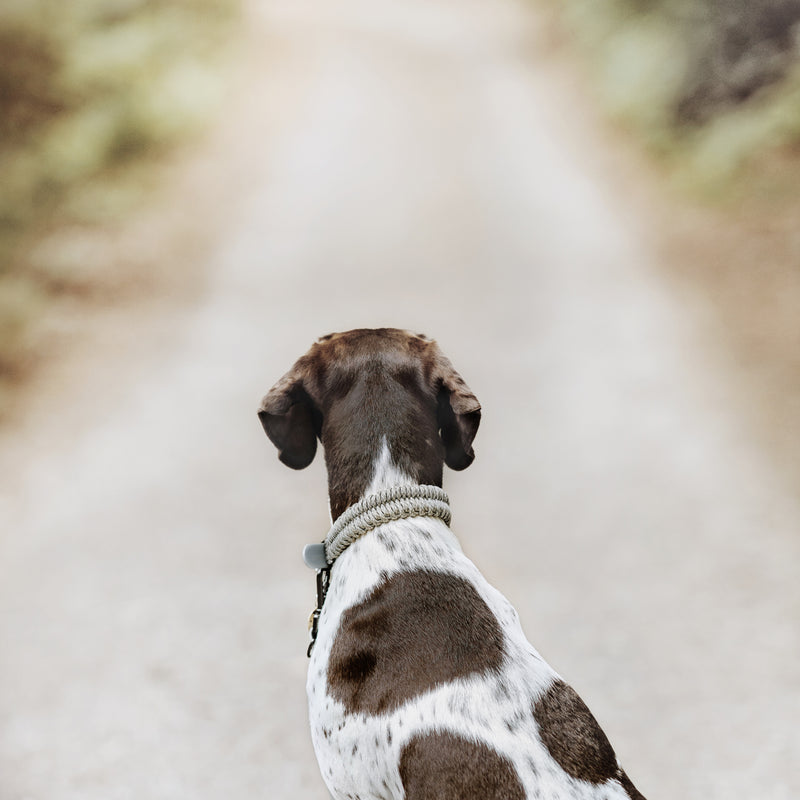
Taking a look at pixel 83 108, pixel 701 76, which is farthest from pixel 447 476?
pixel 83 108

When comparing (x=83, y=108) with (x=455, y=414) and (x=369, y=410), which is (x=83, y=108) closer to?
(x=369, y=410)

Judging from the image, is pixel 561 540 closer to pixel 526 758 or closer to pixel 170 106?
pixel 526 758

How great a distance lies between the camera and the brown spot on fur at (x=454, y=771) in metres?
1.38

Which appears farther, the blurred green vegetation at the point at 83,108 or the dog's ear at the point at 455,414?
the blurred green vegetation at the point at 83,108

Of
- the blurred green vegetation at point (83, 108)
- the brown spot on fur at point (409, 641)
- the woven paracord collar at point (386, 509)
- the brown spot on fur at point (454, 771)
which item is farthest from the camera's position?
the blurred green vegetation at point (83, 108)

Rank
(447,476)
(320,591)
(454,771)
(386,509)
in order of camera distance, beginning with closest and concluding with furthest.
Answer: (454,771)
(386,509)
(320,591)
(447,476)

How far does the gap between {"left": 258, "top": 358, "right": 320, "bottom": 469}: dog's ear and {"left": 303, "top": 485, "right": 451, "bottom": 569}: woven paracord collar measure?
22 cm

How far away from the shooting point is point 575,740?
1.46 meters

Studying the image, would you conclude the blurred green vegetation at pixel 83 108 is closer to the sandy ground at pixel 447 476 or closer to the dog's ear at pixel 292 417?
the sandy ground at pixel 447 476

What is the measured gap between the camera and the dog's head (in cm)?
175

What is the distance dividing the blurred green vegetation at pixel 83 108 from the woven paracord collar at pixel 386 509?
2.69m

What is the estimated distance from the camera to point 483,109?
4.27 m

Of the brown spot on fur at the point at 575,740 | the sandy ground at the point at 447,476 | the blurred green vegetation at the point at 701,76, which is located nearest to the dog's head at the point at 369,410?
the brown spot on fur at the point at 575,740

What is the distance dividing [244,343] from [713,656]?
2428 millimetres
